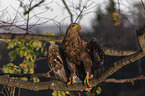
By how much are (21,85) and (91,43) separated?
1.26m

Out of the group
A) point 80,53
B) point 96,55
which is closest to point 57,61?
point 80,53

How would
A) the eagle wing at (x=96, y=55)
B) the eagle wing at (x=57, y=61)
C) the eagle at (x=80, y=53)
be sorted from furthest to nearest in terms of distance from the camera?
1. the eagle wing at (x=57, y=61)
2. the eagle at (x=80, y=53)
3. the eagle wing at (x=96, y=55)

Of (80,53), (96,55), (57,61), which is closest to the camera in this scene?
(96,55)

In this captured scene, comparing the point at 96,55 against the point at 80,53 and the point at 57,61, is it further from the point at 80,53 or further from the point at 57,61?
the point at 57,61

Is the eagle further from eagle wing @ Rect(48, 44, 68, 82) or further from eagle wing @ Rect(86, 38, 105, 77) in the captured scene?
eagle wing @ Rect(48, 44, 68, 82)

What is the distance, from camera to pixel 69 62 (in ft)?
9.20

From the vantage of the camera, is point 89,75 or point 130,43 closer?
point 89,75

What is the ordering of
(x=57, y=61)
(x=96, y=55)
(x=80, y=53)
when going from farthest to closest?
(x=57, y=61), (x=80, y=53), (x=96, y=55)

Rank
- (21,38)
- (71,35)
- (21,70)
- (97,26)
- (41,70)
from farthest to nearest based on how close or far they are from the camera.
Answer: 1. (97,26)
2. (41,70)
3. (21,70)
4. (21,38)
5. (71,35)

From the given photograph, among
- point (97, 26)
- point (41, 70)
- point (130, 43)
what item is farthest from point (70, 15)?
point (97, 26)

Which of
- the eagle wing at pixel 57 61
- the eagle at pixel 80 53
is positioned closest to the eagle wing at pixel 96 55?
the eagle at pixel 80 53

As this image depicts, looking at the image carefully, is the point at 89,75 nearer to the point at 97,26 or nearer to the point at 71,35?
the point at 71,35

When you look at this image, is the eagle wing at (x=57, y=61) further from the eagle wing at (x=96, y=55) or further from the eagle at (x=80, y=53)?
the eagle wing at (x=96, y=55)

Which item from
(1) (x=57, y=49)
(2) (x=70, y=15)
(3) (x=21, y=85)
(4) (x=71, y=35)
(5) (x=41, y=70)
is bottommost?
(5) (x=41, y=70)
